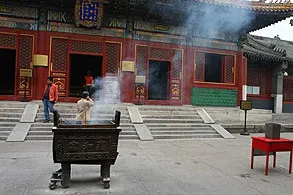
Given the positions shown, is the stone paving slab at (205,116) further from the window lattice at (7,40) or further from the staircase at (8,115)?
the window lattice at (7,40)

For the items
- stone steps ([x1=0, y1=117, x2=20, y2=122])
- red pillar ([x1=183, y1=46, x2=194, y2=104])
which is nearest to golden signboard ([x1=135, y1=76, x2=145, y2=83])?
red pillar ([x1=183, y1=46, x2=194, y2=104])

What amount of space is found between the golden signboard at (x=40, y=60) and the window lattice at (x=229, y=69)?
7688 mm

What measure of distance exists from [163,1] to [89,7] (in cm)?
281

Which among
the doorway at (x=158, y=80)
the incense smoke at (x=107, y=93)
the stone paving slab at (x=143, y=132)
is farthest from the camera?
the doorway at (x=158, y=80)

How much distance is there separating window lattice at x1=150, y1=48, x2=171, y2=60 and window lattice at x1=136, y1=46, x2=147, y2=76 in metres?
0.31

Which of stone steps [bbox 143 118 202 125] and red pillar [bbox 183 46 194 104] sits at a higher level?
red pillar [bbox 183 46 194 104]

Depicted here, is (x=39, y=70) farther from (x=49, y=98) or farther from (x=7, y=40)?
(x=49, y=98)

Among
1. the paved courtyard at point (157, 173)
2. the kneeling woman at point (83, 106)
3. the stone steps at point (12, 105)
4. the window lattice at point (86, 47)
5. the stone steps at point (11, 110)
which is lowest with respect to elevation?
the paved courtyard at point (157, 173)

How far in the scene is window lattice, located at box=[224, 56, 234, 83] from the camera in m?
12.8

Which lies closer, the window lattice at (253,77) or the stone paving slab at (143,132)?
the stone paving slab at (143,132)

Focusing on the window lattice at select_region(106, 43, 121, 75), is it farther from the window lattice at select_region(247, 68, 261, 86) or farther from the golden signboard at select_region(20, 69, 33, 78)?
the window lattice at select_region(247, 68, 261, 86)

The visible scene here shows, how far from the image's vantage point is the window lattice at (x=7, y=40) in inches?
408

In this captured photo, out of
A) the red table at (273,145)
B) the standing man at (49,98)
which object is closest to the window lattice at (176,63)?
the standing man at (49,98)

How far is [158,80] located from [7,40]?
729cm
